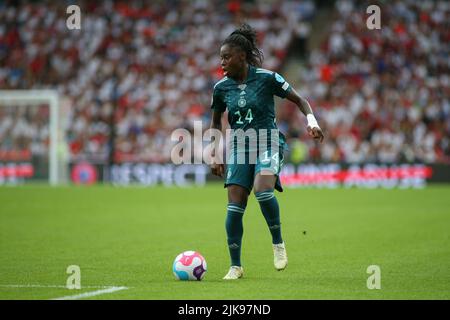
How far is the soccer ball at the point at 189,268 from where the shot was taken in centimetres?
816

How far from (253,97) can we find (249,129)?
1.10ft

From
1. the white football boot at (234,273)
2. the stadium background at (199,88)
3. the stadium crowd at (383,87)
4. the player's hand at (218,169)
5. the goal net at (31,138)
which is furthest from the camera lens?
the goal net at (31,138)

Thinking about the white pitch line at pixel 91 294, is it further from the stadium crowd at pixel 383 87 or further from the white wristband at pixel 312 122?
the stadium crowd at pixel 383 87

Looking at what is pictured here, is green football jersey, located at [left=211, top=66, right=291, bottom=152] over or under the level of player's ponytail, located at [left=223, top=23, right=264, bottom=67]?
under

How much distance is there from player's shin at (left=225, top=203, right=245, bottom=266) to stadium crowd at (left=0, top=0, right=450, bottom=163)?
20.5 meters

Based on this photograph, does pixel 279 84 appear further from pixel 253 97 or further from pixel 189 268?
pixel 189 268

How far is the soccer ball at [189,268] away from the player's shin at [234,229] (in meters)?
0.40

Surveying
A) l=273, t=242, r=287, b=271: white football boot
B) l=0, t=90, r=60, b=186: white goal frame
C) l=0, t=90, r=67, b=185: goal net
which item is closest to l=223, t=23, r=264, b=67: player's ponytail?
l=273, t=242, r=287, b=271: white football boot

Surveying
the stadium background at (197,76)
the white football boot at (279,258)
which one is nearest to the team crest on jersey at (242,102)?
the white football boot at (279,258)

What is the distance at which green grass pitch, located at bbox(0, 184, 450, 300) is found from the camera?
7605 mm

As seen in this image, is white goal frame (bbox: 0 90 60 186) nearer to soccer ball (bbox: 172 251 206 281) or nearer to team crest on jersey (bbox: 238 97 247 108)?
team crest on jersey (bbox: 238 97 247 108)

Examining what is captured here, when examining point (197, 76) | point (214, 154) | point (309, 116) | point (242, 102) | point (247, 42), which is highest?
point (197, 76)

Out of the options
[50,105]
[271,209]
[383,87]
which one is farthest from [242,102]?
[383,87]

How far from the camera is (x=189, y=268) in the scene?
815 centimetres
